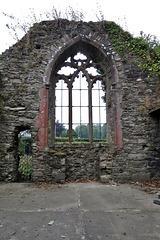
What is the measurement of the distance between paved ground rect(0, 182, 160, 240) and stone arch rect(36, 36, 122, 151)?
1.91 metres

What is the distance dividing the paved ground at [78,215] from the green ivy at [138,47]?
4378 mm

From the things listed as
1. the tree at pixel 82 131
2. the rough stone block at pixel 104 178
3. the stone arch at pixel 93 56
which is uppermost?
the stone arch at pixel 93 56

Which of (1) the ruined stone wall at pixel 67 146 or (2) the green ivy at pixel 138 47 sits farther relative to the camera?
(2) the green ivy at pixel 138 47

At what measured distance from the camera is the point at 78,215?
2.62 meters

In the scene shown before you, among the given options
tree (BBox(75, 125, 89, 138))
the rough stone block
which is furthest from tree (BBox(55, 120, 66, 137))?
the rough stone block

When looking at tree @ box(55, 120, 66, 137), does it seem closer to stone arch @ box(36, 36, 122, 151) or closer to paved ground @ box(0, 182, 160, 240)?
stone arch @ box(36, 36, 122, 151)

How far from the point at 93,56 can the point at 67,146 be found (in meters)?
3.88

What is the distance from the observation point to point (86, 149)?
555 centimetres

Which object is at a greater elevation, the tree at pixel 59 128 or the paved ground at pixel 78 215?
the tree at pixel 59 128

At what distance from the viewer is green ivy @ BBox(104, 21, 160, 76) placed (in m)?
5.67

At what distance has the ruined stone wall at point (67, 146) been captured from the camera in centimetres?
520

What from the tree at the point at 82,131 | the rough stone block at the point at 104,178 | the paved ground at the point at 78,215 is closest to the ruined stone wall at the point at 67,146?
the rough stone block at the point at 104,178

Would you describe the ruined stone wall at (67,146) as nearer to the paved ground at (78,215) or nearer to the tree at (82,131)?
the tree at (82,131)

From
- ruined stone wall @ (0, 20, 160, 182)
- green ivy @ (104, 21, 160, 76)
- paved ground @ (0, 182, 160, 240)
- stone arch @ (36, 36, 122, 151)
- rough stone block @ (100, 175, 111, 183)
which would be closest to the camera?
paved ground @ (0, 182, 160, 240)
